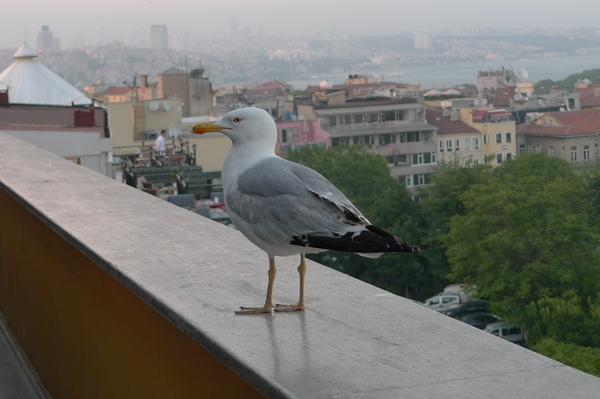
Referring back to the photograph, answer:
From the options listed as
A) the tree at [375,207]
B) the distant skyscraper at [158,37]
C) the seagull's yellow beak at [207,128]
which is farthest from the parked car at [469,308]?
the distant skyscraper at [158,37]

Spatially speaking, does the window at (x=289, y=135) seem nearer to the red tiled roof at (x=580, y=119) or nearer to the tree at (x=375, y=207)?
the tree at (x=375, y=207)

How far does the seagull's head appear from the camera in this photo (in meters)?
1.50

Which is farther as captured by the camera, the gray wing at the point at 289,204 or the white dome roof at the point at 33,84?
the white dome roof at the point at 33,84

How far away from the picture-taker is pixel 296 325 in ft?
4.51

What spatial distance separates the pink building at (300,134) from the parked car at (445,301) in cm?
2277

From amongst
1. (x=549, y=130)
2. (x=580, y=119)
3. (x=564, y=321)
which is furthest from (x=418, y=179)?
(x=564, y=321)

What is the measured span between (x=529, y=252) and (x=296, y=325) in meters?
23.3

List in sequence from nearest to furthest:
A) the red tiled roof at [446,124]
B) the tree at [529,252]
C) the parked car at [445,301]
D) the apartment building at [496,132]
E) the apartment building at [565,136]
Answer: the tree at [529,252] → the parked car at [445,301] → the apartment building at [565,136] → the apartment building at [496,132] → the red tiled roof at [446,124]

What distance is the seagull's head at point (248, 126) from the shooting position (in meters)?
→ 1.50

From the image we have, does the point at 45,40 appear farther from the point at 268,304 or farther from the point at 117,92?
the point at 268,304

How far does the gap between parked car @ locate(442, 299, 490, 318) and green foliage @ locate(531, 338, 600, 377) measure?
5.98 metres

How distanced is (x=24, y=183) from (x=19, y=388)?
1.76 ft

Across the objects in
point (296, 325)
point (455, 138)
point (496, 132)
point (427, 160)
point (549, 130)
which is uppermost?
point (296, 325)

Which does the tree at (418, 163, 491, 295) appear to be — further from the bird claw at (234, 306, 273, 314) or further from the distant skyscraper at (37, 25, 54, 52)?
the distant skyscraper at (37, 25, 54, 52)
